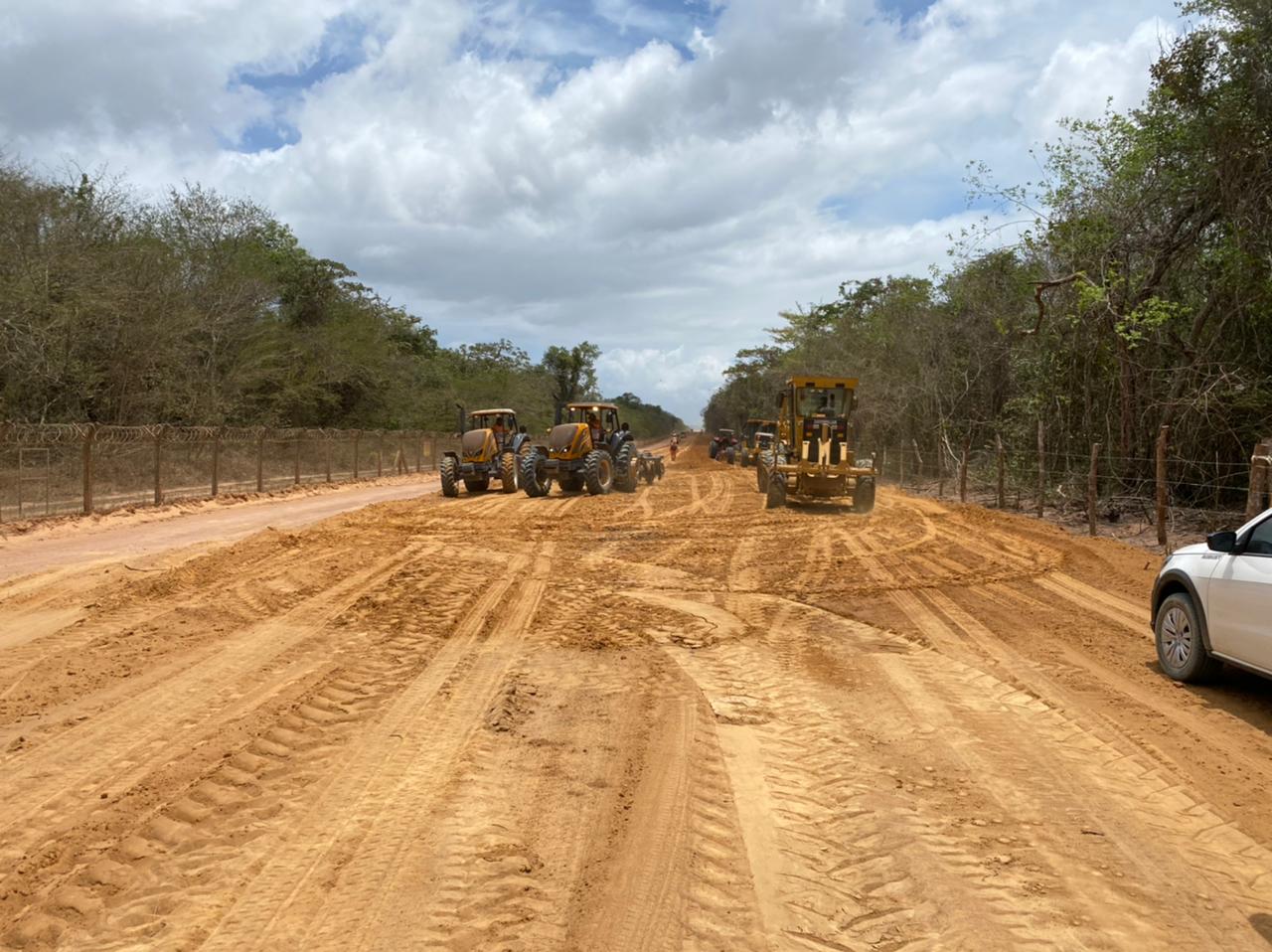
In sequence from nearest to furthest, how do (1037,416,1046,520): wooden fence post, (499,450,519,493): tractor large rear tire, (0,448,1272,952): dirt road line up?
(0,448,1272,952): dirt road < (1037,416,1046,520): wooden fence post < (499,450,519,493): tractor large rear tire

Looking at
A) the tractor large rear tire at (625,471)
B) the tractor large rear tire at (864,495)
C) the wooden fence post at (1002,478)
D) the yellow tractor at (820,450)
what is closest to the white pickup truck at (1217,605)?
the tractor large rear tire at (864,495)

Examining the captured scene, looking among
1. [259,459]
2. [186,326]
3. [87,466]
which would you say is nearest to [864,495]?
[87,466]

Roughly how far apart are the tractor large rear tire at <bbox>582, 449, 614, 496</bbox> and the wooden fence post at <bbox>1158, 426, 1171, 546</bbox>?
12.6 m

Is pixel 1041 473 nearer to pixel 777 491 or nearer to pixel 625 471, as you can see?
pixel 777 491

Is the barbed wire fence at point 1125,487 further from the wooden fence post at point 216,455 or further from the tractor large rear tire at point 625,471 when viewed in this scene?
the wooden fence post at point 216,455

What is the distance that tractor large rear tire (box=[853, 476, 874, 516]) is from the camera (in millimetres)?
17828

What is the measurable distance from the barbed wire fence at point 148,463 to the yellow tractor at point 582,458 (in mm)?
7666

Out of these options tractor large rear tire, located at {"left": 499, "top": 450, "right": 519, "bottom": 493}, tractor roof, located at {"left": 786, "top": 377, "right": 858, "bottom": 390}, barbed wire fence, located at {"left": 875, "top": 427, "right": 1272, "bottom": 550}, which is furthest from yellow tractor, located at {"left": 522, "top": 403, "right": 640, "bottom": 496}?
barbed wire fence, located at {"left": 875, "top": 427, "right": 1272, "bottom": 550}

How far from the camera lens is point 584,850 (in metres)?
3.60

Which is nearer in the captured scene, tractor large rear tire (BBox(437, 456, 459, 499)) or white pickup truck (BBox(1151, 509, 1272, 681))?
white pickup truck (BBox(1151, 509, 1272, 681))

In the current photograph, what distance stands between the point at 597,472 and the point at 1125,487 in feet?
37.3

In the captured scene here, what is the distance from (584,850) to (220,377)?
31.2m

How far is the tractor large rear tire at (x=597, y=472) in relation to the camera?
21.7 m

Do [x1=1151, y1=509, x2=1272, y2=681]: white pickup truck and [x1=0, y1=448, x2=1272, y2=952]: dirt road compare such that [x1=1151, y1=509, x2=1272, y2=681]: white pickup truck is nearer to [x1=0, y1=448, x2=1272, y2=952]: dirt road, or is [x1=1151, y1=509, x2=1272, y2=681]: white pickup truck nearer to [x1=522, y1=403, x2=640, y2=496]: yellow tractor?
[x1=0, y1=448, x2=1272, y2=952]: dirt road
